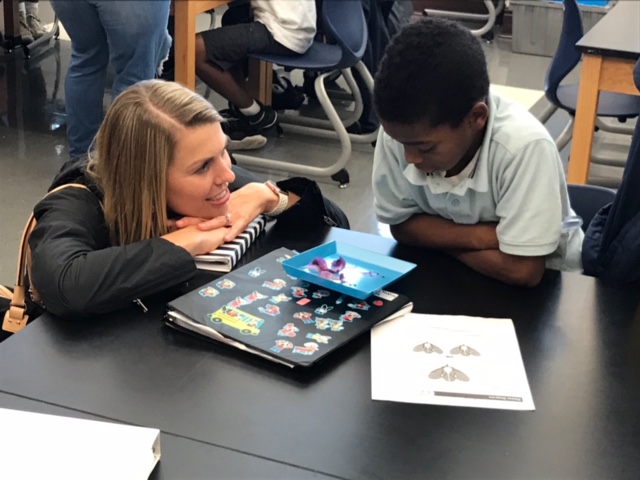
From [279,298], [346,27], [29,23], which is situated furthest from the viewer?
[29,23]

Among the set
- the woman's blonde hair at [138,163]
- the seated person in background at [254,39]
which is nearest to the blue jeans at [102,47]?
the seated person in background at [254,39]

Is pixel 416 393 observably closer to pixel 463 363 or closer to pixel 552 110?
pixel 463 363

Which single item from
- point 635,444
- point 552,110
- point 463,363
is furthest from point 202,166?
point 552,110

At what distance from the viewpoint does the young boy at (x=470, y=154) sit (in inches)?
57.1

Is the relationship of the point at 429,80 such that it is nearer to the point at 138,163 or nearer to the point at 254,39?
the point at 138,163

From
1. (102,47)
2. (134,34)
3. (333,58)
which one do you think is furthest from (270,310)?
(333,58)

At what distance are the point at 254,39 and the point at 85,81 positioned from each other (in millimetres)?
709

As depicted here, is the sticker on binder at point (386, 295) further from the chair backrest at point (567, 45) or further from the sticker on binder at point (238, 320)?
the chair backrest at point (567, 45)

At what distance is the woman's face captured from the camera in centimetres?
151

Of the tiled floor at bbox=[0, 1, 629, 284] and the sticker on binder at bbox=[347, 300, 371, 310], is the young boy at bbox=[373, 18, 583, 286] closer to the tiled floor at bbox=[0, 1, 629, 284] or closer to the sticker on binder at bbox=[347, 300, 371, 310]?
the sticker on binder at bbox=[347, 300, 371, 310]

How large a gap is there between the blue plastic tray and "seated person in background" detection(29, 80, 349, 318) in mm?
171

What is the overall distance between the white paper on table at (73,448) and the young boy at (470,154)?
0.72 meters

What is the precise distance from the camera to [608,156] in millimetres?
4016

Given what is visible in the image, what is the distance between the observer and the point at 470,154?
5.08 ft
